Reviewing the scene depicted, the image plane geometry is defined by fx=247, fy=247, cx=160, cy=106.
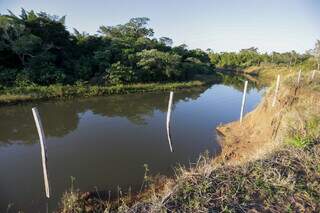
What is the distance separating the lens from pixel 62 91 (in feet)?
51.2

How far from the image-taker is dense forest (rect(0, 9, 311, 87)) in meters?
16.3

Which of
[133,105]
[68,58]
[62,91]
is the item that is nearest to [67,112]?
[62,91]

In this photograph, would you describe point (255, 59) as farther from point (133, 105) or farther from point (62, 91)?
point (62, 91)

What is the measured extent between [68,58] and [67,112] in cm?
864

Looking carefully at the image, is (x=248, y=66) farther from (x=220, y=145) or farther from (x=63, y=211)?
(x=63, y=211)

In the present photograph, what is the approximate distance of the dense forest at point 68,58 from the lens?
53.5 ft

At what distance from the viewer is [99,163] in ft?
22.4

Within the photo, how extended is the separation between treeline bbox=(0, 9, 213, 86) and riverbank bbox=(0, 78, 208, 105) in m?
1.06

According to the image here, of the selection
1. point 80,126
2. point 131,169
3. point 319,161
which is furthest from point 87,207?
point 80,126

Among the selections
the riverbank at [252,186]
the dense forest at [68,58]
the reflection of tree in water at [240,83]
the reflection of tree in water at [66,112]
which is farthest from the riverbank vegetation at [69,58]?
the riverbank at [252,186]

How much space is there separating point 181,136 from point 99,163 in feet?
11.3

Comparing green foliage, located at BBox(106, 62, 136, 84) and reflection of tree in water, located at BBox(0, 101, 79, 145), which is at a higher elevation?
green foliage, located at BBox(106, 62, 136, 84)

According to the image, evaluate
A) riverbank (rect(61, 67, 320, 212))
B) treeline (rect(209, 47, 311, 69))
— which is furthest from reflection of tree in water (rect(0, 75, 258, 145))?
treeline (rect(209, 47, 311, 69))

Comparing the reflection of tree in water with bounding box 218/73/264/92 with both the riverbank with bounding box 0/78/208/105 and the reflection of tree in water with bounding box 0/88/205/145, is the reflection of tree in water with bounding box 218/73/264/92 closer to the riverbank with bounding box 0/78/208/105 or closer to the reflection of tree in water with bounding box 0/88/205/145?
the riverbank with bounding box 0/78/208/105
